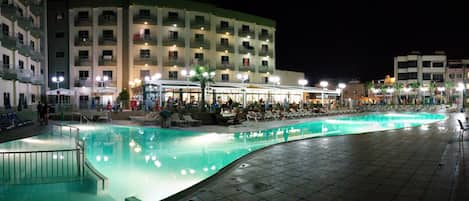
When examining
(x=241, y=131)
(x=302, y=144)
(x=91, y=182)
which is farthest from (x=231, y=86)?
(x=91, y=182)

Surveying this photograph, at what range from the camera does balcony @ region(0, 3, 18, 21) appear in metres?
23.7

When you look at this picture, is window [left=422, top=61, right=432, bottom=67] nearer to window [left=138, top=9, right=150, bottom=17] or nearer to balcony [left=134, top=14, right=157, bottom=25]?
balcony [left=134, top=14, right=157, bottom=25]

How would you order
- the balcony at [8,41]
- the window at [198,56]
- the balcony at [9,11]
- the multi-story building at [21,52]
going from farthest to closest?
the window at [198,56]
the multi-story building at [21,52]
the balcony at [9,11]
the balcony at [8,41]

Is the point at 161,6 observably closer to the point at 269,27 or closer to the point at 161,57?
the point at 161,57

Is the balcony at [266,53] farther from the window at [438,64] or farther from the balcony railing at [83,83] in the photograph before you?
the window at [438,64]

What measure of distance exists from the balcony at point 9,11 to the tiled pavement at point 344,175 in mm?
25266

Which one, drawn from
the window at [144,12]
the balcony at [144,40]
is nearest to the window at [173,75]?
the balcony at [144,40]

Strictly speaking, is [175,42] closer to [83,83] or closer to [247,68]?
[247,68]

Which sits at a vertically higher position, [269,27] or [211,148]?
[269,27]

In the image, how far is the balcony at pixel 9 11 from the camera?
23722 mm

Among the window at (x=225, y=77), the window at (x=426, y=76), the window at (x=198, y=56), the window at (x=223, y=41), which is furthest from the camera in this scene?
the window at (x=426, y=76)

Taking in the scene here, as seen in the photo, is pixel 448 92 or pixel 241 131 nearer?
pixel 241 131

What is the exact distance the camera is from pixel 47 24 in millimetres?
34781

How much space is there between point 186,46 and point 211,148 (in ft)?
87.8
